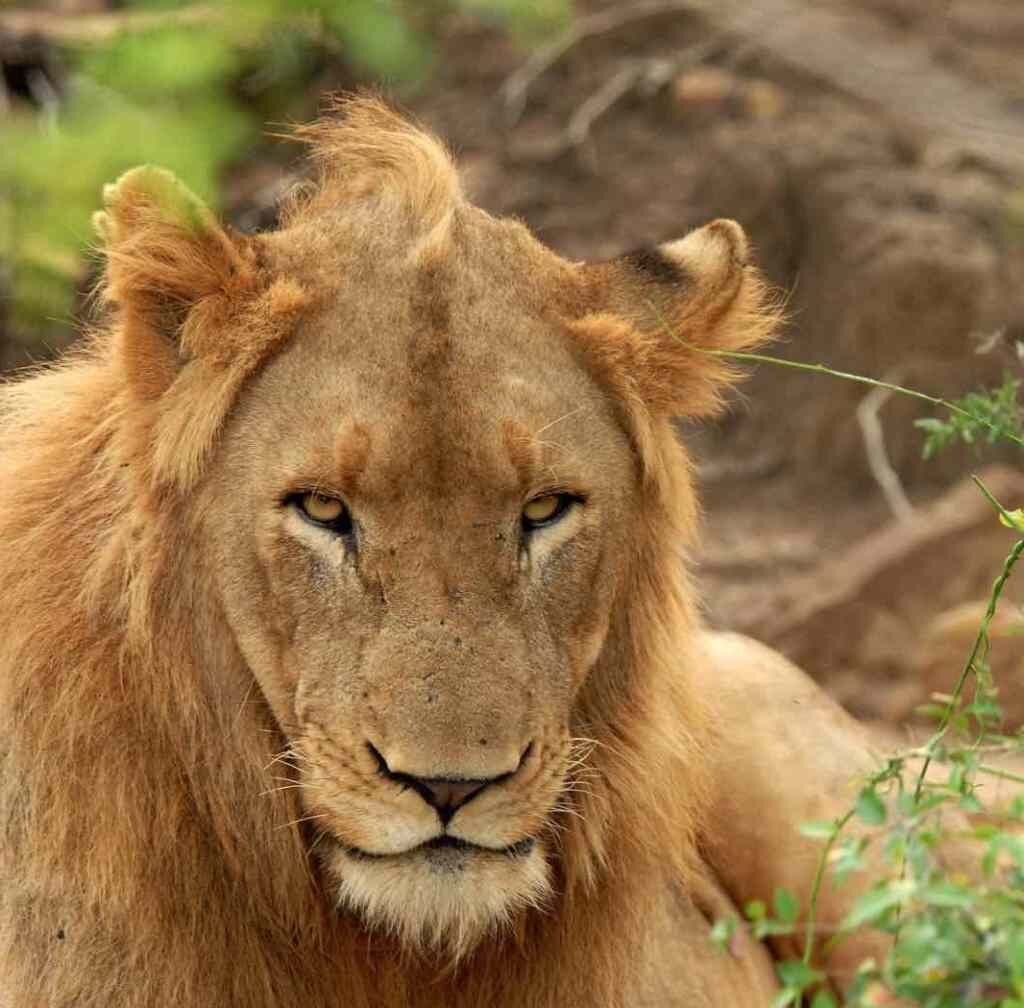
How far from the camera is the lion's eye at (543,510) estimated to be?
3.34 meters

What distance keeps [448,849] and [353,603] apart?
46 centimetres

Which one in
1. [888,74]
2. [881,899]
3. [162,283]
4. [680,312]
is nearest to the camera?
[881,899]

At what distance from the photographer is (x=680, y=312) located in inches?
147

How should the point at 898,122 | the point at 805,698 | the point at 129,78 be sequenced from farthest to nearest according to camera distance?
the point at 898,122 < the point at 805,698 < the point at 129,78

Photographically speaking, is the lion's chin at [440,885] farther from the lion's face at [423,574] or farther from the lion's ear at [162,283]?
the lion's ear at [162,283]

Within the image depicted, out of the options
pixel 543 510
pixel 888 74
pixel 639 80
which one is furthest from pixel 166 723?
pixel 639 80

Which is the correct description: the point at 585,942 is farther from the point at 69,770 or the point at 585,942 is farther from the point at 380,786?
the point at 69,770

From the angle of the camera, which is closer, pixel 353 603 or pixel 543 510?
pixel 353 603

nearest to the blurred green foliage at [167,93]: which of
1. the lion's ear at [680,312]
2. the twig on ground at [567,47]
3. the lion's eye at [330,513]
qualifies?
the lion's eye at [330,513]

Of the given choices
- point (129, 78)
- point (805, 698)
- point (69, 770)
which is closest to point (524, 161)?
point (805, 698)

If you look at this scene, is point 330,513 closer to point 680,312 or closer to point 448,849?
point 448,849

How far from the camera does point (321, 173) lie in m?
3.80

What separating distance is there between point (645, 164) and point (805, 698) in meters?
5.49

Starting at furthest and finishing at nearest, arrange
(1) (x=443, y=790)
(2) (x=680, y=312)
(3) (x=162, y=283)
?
(2) (x=680, y=312), (3) (x=162, y=283), (1) (x=443, y=790)
